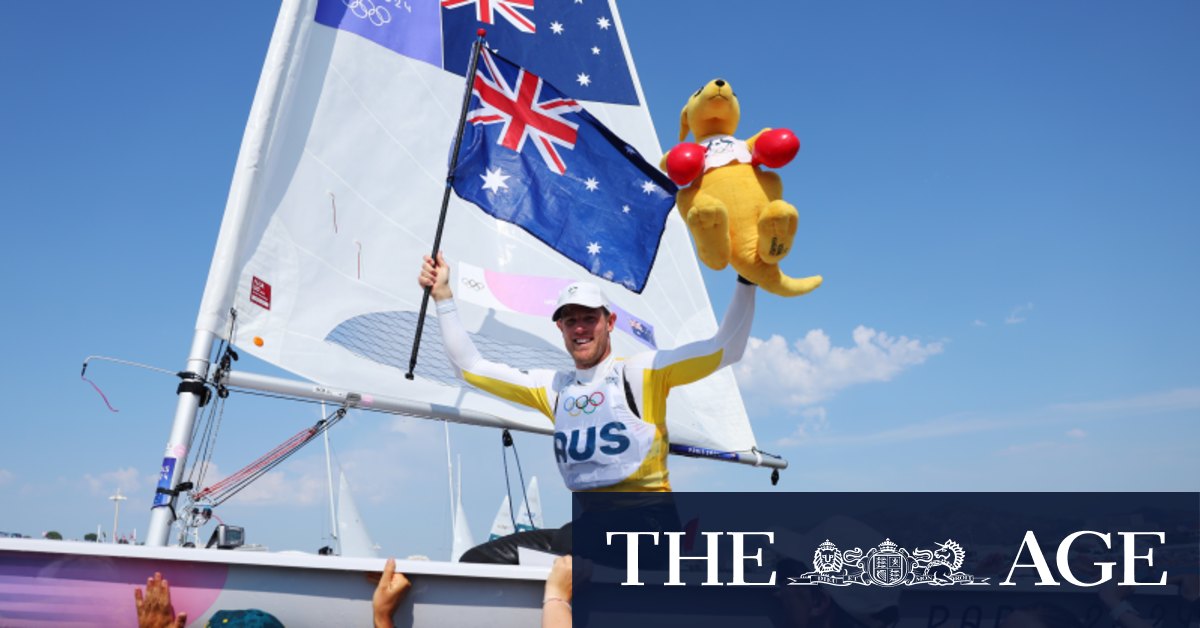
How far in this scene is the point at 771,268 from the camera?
2.62 metres

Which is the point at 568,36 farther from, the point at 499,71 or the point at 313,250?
the point at 313,250

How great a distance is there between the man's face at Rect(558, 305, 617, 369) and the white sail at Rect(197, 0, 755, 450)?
2.59 meters

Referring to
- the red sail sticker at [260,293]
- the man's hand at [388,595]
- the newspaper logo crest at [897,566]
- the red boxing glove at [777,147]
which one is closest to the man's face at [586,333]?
the red boxing glove at [777,147]

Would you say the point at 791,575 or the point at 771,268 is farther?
the point at 771,268

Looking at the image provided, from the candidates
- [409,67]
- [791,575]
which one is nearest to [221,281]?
[409,67]

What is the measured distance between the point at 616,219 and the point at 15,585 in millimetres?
3922

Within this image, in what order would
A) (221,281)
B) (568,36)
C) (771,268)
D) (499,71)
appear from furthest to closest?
1. (568,36)
2. (499,71)
3. (221,281)
4. (771,268)

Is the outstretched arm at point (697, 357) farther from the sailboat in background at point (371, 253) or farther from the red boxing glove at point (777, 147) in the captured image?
the sailboat in background at point (371, 253)

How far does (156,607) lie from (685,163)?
2385mm

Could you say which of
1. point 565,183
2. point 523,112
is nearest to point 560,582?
point 565,183

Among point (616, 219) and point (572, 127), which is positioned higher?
point (572, 127)

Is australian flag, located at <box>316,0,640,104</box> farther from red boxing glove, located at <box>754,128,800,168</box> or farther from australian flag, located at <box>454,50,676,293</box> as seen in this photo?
red boxing glove, located at <box>754,128,800,168</box>

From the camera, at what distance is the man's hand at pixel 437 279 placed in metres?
3.64

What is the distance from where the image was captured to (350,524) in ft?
68.4
